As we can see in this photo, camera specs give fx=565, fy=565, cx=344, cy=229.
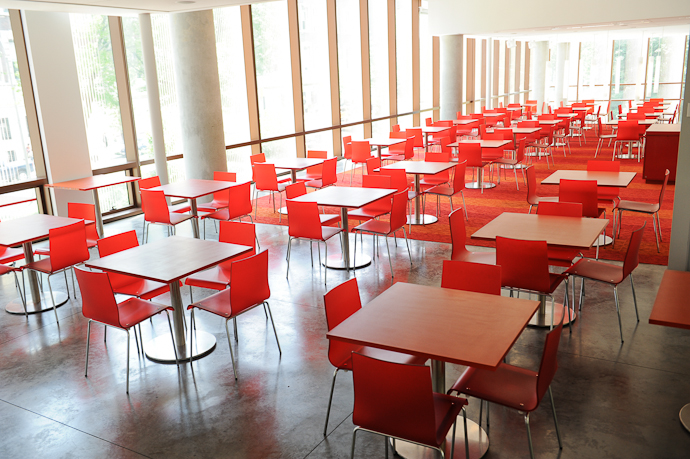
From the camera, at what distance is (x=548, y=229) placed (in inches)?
188

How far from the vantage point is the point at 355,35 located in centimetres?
1434

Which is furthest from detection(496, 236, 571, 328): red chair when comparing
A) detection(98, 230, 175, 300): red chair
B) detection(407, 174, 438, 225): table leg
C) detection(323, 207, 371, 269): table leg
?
detection(407, 174, 438, 225): table leg

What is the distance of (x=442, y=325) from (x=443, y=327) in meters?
0.03

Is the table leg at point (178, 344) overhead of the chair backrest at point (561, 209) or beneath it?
beneath

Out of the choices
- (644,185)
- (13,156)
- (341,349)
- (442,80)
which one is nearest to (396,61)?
(442,80)

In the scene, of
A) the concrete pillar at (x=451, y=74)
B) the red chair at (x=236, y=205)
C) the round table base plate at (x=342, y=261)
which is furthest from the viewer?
the concrete pillar at (x=451, y=74)

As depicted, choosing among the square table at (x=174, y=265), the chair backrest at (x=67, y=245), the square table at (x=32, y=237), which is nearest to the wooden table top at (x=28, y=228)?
the square table at (x=32, y=237)

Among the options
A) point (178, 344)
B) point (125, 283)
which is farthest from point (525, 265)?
point (125, 283)

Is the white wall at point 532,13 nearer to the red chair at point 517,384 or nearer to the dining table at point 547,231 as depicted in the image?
the dining table at point 547,231

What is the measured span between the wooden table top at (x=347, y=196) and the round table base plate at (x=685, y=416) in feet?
10.9

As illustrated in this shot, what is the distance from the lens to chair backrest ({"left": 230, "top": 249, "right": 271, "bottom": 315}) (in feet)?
13.6

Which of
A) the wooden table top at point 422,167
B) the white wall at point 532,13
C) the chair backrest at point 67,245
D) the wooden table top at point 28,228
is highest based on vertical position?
the white wall at point 532,13

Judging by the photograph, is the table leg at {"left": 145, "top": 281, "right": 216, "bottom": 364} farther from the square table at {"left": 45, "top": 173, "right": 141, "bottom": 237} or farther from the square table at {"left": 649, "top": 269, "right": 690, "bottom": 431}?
the square table at {"left": 45, "top": 173, "right": 141, "bottom": 237}

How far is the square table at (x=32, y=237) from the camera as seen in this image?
17.9ft
